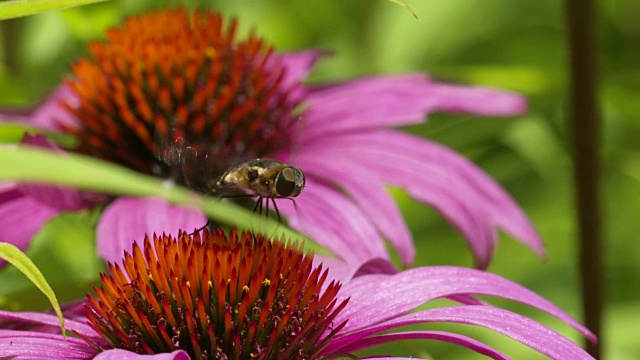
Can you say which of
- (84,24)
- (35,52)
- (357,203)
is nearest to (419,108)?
(357,203)

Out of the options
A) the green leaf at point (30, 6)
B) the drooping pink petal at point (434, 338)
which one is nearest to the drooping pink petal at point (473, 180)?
the drooping pink petal at point (434, 338)

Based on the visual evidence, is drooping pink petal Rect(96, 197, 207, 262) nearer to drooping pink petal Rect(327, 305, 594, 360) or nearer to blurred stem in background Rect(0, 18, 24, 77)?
drooping pink petal Rect(327, 305, 594, 360)

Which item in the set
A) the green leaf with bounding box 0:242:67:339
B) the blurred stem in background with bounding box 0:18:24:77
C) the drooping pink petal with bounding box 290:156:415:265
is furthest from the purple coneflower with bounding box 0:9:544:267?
the green leaf with bounding box 0:242:67:339

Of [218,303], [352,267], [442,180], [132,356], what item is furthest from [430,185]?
[132,356]

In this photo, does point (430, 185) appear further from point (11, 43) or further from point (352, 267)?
point (11, 43)

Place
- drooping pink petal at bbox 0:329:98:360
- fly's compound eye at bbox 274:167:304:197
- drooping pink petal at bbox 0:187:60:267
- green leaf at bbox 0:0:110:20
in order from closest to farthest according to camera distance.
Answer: green leaf at bbox 0:0:110:20 < drooping pink petal at bbox 0:329:98:360 < fly's compound eye at bbox 274:167:304:197 < drooping pink petal at bbox 0:187:60:267

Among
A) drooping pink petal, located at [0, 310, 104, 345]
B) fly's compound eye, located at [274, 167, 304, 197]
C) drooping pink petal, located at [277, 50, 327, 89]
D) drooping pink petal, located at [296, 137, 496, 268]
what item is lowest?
drooping pink petal, located at [0, 310, 104, 345]

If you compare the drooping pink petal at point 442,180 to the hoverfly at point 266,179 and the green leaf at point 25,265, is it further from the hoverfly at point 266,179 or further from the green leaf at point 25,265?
the green leaf at point 25,265

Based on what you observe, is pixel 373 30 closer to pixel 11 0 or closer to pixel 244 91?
pixel 244 91
